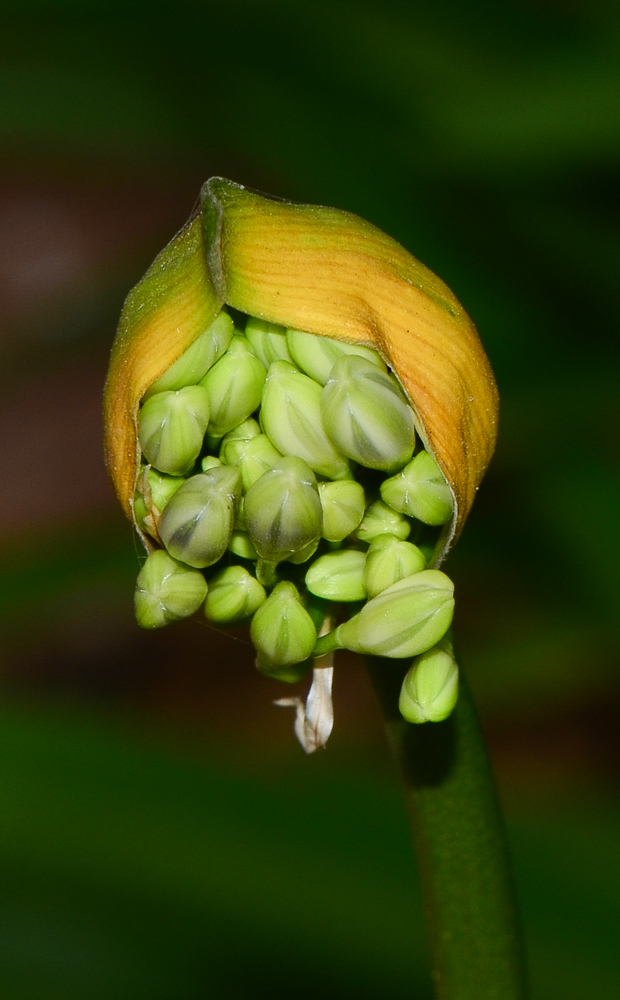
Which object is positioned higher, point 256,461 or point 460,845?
point 256,461

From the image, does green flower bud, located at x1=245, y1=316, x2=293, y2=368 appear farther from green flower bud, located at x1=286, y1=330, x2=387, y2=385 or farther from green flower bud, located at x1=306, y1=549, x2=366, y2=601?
green flower bud, located at x1=306, y1=549, x2=366, y2=601

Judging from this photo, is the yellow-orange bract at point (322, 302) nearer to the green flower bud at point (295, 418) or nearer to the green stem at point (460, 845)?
the green flower bud at point (295, 418)

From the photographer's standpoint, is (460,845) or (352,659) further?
(352,659)

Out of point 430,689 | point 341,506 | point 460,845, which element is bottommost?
point 460,845

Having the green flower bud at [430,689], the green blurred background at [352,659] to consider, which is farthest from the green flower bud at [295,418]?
the green blurred background at [352,659]

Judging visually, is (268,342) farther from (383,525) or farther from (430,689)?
(430,689)

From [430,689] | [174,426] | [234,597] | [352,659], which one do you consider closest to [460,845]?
[430,689]
